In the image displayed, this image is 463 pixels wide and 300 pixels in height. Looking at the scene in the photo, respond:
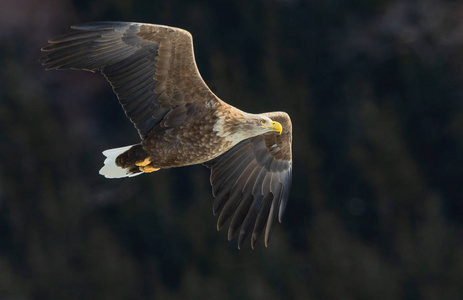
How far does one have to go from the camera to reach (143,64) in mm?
6438

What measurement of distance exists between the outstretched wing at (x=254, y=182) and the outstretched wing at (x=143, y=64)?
2.98ft

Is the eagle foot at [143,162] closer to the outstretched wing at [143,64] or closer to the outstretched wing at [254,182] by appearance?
the outstretched wing at [143,64]

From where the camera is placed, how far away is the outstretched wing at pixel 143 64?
20.5 feet

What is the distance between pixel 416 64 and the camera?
1118cm

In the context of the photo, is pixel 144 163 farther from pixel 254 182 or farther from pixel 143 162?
pixel 254 182

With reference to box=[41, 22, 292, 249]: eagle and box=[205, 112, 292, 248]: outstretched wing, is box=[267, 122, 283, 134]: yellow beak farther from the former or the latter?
box=[205, 112, 292, 248]: outstretched wing

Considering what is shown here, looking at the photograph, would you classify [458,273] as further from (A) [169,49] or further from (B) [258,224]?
(A) [169,49]

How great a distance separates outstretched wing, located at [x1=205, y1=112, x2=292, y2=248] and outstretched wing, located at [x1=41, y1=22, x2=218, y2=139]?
91cm

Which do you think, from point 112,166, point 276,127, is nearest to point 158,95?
point 112,166

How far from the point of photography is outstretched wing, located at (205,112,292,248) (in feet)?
23.7

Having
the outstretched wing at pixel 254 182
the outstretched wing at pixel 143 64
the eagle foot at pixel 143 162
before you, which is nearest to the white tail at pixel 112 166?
the eagle foot at pixel 143 162

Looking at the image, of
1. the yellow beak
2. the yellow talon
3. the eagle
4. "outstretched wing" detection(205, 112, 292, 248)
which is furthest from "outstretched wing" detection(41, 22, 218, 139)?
"outstretched wing" detection(205, 112, 292, 248)

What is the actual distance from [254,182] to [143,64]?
1583 mm

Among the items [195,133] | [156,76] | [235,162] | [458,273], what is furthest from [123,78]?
[458,273]
